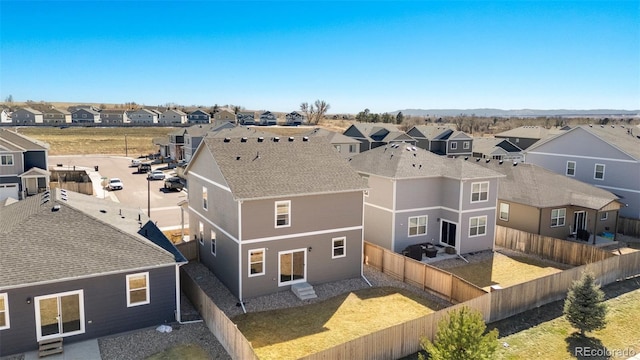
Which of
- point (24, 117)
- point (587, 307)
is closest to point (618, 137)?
point (587, 307)

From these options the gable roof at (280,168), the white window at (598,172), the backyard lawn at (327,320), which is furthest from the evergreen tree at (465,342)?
the white window at (598,172)

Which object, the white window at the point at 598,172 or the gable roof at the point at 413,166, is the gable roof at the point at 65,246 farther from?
the white window at the point at 598,172

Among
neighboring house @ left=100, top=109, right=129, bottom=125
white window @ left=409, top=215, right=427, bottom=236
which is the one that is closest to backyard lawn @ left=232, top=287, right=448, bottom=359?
white window @ left=409, top=215, right=427, bottom=236

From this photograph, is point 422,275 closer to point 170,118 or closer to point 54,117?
point 170,118

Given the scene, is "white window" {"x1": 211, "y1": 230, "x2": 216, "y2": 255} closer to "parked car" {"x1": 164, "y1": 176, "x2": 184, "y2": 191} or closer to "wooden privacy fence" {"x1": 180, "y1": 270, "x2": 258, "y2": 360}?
"wooden privacy fence" {"x1": 180, "y1": 270, "x2": 258, "y2": 360}

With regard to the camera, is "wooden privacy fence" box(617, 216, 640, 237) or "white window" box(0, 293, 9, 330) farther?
"wooden privacy fence" box(617, 216, 640, 237)

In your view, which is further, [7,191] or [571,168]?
[7,191]
